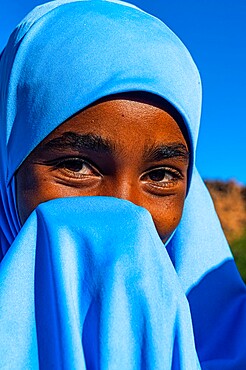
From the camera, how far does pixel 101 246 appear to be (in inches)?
38.1

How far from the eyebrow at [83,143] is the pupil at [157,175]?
0.12 meters

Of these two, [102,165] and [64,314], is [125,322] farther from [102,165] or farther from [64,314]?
[102,165]

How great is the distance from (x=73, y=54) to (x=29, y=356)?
0.62 meters

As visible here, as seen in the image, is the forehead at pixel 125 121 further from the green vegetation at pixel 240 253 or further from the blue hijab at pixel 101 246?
the green vegetation at pixel 240 253

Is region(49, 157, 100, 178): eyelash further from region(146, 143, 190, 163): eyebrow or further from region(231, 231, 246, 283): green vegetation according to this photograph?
region(231, 231, 246, 283): green vegetation

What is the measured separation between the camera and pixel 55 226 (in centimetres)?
98

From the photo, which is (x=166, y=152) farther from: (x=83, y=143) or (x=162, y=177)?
(x=83, y=143)

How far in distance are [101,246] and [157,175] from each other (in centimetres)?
32

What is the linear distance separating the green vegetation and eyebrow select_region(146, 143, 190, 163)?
15.6 feet

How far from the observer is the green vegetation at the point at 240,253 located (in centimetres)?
597

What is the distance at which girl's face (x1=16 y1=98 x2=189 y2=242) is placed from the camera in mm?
1160

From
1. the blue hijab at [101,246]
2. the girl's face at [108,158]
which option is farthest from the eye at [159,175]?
the blue hijab at [101,246]

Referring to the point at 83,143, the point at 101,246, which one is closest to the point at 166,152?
the point at 83,143

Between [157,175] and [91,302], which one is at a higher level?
[157,175]
